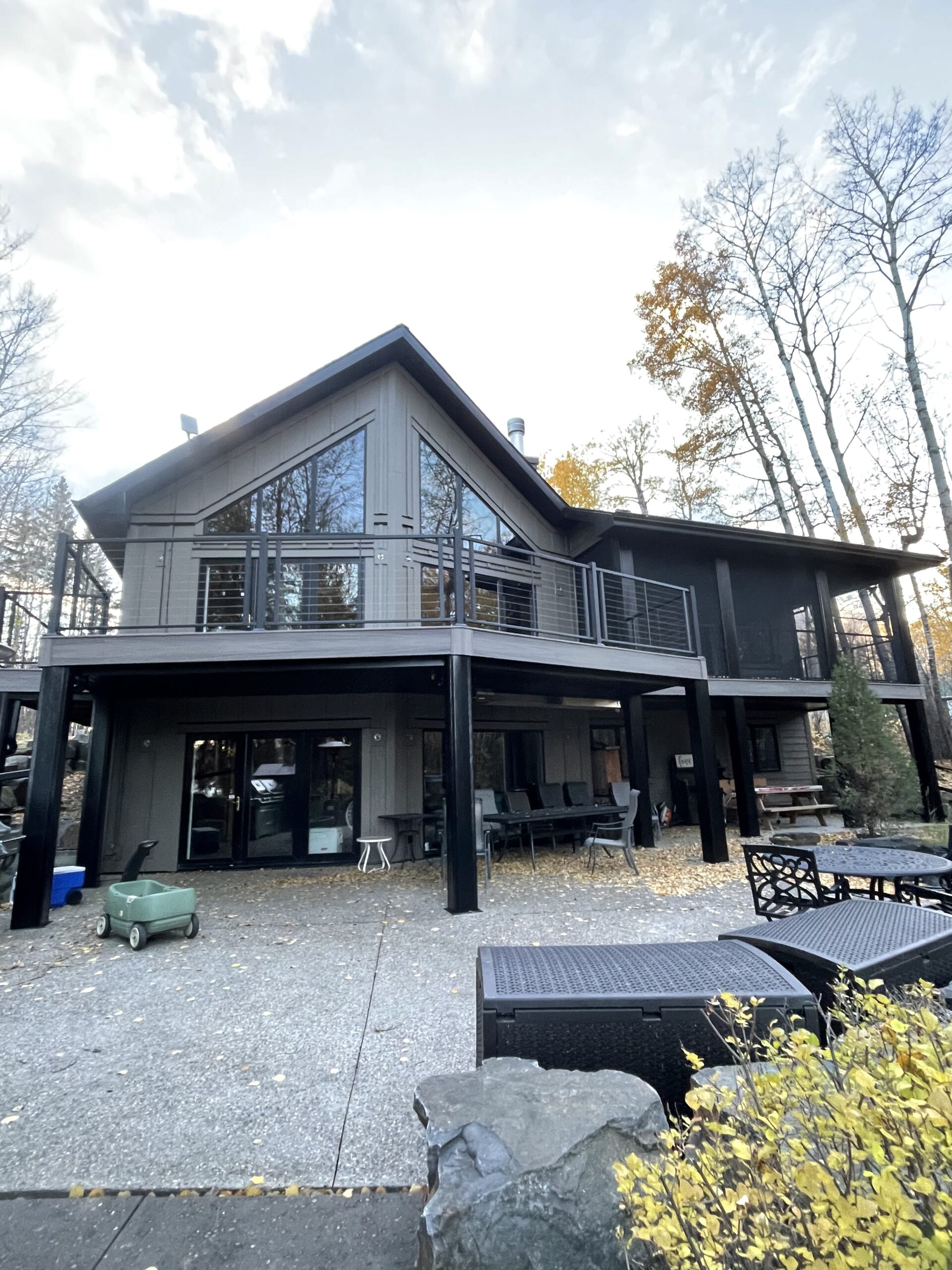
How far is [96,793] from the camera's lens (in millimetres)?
8633

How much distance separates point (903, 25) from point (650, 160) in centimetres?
462

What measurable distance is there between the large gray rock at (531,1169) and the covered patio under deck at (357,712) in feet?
13.9

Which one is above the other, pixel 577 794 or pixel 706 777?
pixel 706 777

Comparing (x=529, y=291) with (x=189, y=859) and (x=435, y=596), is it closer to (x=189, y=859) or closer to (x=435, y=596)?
(x=435, y=596)

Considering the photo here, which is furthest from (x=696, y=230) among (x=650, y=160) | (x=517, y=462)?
(x=517, y=462)

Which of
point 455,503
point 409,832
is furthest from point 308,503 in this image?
point 409,832

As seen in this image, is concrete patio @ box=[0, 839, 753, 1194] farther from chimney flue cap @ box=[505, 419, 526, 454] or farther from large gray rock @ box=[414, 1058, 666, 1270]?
chimney flue cap @ box=[505, 419, 526, 454]

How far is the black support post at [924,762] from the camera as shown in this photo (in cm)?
1231

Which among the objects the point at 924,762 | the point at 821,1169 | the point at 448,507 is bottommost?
the point at 821,1169

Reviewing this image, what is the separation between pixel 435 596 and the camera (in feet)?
32.6

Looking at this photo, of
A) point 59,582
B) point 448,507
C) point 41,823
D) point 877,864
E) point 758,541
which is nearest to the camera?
point 877,864

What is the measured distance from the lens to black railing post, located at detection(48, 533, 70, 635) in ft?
21.2

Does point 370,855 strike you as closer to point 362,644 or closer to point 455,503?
point 362,644

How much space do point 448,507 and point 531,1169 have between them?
9811mm
